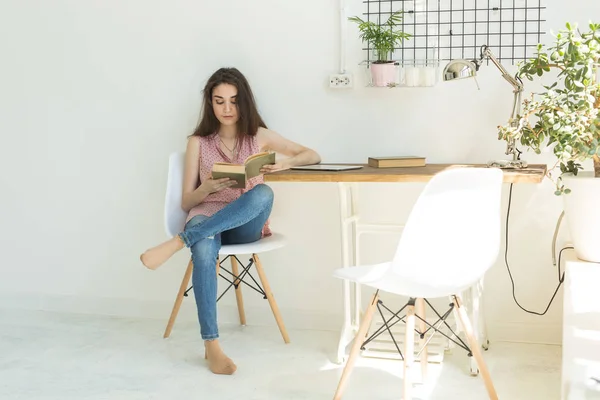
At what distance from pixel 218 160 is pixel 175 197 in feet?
0.76

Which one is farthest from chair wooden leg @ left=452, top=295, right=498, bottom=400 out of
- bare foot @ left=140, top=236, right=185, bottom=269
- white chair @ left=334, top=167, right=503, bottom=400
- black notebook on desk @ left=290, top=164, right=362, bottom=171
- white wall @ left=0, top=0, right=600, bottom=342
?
bare foot @ left=140, top=236, right=185, bottom=269

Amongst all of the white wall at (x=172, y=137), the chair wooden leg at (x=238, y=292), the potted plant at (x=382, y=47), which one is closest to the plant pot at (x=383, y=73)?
the potted plant at (x=382, y=47)

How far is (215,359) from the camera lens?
2.78 m

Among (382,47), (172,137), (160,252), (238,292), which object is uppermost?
(382,47)

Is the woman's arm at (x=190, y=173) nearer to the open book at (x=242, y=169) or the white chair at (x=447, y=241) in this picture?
the open book at (x=242, y=169)

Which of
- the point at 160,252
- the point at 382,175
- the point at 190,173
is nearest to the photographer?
the point at 382,175

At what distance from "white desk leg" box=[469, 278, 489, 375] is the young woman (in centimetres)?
81

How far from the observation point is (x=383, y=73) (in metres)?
2.94

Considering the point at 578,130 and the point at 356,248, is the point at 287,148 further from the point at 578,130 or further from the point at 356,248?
the point at 578,130

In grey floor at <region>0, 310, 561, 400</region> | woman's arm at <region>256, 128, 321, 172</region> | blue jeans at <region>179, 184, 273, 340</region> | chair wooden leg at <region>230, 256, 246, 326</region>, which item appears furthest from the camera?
chair wooden leg at <region>230, 256, 246, 326</region>

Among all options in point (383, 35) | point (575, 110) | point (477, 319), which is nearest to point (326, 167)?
point (383, 35)

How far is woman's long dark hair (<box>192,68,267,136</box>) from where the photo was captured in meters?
3.11

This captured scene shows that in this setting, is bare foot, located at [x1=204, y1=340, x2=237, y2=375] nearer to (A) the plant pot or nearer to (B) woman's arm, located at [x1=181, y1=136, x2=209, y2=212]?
(B) woman's arm, located at [x1=181, y1=136, x2=209, y2=212]

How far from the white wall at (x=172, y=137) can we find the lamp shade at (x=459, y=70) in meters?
0.33
